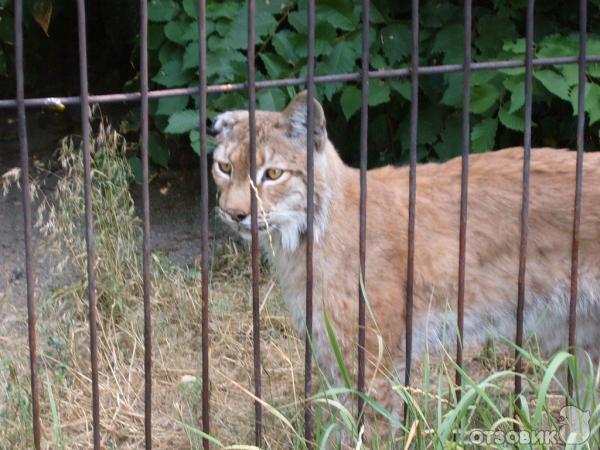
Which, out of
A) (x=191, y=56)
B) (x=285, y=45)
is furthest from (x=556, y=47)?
(x=191, y=56)

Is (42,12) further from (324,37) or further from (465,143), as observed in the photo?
(465,143)

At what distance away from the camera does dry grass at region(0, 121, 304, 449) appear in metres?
4.51

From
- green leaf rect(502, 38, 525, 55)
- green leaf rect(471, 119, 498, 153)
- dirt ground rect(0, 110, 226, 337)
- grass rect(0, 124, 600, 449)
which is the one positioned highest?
green leaf rect(502, 38, 525, 55)

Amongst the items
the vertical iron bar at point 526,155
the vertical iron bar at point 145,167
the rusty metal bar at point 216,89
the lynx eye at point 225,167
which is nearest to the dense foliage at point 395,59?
the lynx eye at point 225,167

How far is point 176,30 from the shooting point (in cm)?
549

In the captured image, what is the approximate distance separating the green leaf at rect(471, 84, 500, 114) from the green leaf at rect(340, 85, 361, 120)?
537 mm

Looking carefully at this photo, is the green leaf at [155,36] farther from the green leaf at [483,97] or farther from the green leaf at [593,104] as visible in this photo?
the green leaf at [593,104]

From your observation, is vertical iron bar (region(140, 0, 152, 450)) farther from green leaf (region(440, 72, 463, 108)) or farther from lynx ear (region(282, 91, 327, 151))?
green leaf (region(440, 72, 463, 108))

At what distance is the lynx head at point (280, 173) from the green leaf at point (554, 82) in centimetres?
109

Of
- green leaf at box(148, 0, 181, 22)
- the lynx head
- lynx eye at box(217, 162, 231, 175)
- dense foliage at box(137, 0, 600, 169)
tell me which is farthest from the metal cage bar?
green leaf at box(148, 0, 181, 22)

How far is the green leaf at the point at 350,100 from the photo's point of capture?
17.2 feet

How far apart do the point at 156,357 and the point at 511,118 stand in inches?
77.3

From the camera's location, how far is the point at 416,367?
16.7 feet

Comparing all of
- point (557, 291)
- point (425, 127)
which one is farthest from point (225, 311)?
point (557, 291)
